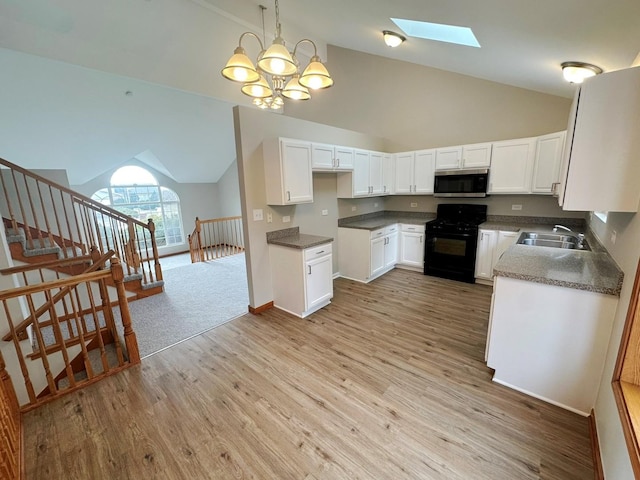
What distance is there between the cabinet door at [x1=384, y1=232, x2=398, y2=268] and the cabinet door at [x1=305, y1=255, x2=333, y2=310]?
5.01 feet

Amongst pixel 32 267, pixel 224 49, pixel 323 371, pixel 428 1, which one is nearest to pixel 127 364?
pixel 32 267

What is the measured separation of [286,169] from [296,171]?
0.51ft

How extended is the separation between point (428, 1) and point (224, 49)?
3.34m

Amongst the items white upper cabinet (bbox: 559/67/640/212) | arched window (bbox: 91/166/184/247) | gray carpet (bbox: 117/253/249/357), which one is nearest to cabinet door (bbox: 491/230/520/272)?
white upper cabinet (bbox: 559/67/640/212)

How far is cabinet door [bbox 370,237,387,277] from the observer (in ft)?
14.1

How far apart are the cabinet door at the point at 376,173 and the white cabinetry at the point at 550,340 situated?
9.67 ft

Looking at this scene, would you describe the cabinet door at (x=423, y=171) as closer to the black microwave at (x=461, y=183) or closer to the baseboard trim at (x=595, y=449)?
the black microwave at (x=461, y=183)

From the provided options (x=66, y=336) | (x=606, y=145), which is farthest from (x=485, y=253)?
(x=66, y=336)

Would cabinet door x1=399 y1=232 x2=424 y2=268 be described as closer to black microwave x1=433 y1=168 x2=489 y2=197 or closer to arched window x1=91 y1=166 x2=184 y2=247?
black microwave x1=433 y1=168 x2=489 y2=197

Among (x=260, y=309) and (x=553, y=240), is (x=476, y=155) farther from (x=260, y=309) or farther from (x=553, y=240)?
(x=260, y=309)

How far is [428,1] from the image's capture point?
1.80 metres

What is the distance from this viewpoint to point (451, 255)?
14.0 feet

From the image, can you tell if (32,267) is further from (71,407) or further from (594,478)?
(594,478)

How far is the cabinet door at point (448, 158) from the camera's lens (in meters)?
4.30
